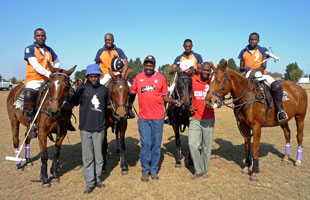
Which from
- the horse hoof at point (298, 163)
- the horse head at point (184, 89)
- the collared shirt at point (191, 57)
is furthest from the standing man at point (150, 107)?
the horse hoof at point (298, 163)

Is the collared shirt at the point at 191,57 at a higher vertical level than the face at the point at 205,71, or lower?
higher

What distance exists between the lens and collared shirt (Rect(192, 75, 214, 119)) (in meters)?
5.20

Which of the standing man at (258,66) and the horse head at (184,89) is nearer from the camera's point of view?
the horse head at (184,89)

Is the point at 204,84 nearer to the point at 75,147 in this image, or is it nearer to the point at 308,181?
the point at 308,181

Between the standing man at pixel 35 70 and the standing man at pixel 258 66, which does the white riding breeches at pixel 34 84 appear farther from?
the standing man at pixel 258 66

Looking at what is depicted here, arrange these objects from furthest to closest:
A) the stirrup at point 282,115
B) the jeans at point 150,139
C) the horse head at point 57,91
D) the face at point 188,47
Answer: the face at point 188,47
the stirrup at point 282,115
the jeans at point 150,139
the horse head at point 57,91

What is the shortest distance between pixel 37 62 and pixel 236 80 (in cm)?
493

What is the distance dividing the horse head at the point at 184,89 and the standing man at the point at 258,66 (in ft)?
5.76

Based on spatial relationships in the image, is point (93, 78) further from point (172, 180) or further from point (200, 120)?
point (172, 180)

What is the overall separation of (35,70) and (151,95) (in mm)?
2998

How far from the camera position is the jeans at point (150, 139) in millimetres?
5188

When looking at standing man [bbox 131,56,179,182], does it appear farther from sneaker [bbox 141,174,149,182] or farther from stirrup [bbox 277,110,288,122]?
stirrup [bbox 277,110,288,122]

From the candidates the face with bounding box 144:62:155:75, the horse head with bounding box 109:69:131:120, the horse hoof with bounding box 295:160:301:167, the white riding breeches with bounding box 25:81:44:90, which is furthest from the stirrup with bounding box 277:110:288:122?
the white riding breeches with bounding box 25:81:44:90

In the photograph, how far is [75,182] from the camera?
211 inches
